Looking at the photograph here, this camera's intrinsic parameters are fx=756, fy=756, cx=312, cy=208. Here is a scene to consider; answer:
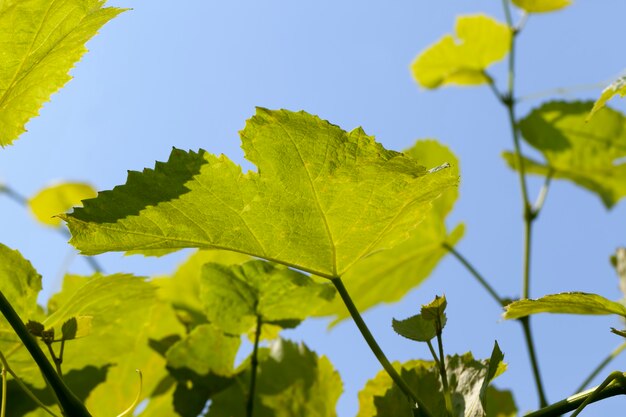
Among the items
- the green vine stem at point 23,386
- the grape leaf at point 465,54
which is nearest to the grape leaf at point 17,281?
the green vine stem at point 23,386

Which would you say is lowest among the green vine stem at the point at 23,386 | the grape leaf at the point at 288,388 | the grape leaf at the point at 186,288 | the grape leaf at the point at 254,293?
the green vine stem at the point at 23,386

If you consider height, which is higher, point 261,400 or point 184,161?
point 184,161

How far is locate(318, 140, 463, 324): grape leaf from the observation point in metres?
1.67

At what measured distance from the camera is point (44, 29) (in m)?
0.74

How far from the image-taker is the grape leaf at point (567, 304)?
668 mm

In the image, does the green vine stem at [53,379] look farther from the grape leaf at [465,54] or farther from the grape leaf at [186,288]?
the grape leaf at [465,54]

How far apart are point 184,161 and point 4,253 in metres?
0.25

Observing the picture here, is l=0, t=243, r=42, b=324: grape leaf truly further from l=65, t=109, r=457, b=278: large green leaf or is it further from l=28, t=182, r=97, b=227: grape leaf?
l=28, t=182, r=97, b=227: grape leaf

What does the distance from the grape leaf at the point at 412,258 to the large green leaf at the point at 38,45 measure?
3.01 ft

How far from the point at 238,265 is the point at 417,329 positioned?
1.07ft

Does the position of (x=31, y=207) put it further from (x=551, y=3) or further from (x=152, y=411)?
(x=551, y=3)

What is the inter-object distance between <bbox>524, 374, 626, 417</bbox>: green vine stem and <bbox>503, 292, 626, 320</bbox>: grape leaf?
0.08 m

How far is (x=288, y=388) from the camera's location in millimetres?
999

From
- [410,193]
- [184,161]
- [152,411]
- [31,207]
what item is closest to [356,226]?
[410,193]
